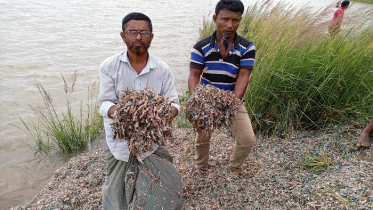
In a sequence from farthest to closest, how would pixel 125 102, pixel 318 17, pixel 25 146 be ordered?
pixel 25 146 → pixel 318 17 → pixel 125 102

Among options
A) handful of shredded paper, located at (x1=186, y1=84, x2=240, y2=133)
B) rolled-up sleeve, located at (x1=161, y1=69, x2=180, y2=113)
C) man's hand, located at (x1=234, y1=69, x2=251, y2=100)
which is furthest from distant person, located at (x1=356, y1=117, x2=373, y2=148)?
rolled-up sleeve, located at (x1=161, y1=69, x2=180, y2=113)

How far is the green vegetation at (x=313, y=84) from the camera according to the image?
325cm

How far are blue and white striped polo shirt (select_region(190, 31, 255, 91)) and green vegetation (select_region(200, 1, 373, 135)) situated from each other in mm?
814

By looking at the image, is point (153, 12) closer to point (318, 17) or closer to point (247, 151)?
point (318, 17)

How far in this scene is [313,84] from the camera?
10.7ft

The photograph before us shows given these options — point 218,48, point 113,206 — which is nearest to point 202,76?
point 218,48

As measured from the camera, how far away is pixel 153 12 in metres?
12.0

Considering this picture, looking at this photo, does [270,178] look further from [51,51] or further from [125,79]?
[51,51]

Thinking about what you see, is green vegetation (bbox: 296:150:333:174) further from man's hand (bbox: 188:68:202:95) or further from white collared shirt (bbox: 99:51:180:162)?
white collared shirt (bbox: 99:51:180:162)

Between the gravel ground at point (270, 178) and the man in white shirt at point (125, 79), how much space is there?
1.45 ft

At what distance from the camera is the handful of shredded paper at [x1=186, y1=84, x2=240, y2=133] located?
7.03 ft

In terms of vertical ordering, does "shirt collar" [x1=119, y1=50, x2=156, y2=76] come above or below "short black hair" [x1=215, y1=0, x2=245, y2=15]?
below

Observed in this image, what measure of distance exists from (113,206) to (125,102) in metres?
1.00

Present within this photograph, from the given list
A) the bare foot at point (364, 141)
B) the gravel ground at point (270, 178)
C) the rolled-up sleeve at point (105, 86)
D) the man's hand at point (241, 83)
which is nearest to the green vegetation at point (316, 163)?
the gravel ground at point (270, 178)
